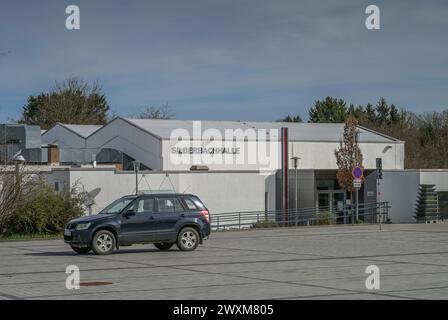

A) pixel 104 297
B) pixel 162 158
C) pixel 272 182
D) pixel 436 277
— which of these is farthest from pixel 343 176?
pixel 104 297

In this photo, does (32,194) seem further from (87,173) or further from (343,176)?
(343,176)

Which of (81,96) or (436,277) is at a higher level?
(81,96)

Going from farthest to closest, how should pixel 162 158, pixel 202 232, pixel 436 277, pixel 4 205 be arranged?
pixel 162 158, pixel 4 205, pixel 202 232, pixel 436 277

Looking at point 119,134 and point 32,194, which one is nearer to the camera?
point 32,194

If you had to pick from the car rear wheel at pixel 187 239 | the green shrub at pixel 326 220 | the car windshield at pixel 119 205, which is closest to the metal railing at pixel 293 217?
the green shrub at pixel 326 220

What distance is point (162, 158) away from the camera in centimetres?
5247

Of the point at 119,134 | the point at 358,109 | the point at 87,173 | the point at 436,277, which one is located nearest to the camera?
the point at 436,277

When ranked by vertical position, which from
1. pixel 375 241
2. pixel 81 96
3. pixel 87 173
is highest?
pixel 81 96

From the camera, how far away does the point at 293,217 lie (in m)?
49.2

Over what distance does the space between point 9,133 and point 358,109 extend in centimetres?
6342

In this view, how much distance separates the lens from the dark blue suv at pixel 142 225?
22.8 metres

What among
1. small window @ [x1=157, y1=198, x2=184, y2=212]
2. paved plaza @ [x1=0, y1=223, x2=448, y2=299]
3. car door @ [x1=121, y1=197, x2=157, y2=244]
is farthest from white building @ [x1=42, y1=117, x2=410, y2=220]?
car door @ [x1=121, y1=197, x2=157, y2=244]

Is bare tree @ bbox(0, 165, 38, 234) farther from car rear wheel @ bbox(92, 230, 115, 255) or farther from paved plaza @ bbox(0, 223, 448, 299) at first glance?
car rear wheel @ bbox(92, 230, 115, 255)

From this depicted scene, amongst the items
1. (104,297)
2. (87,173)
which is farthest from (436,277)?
(87,173)
